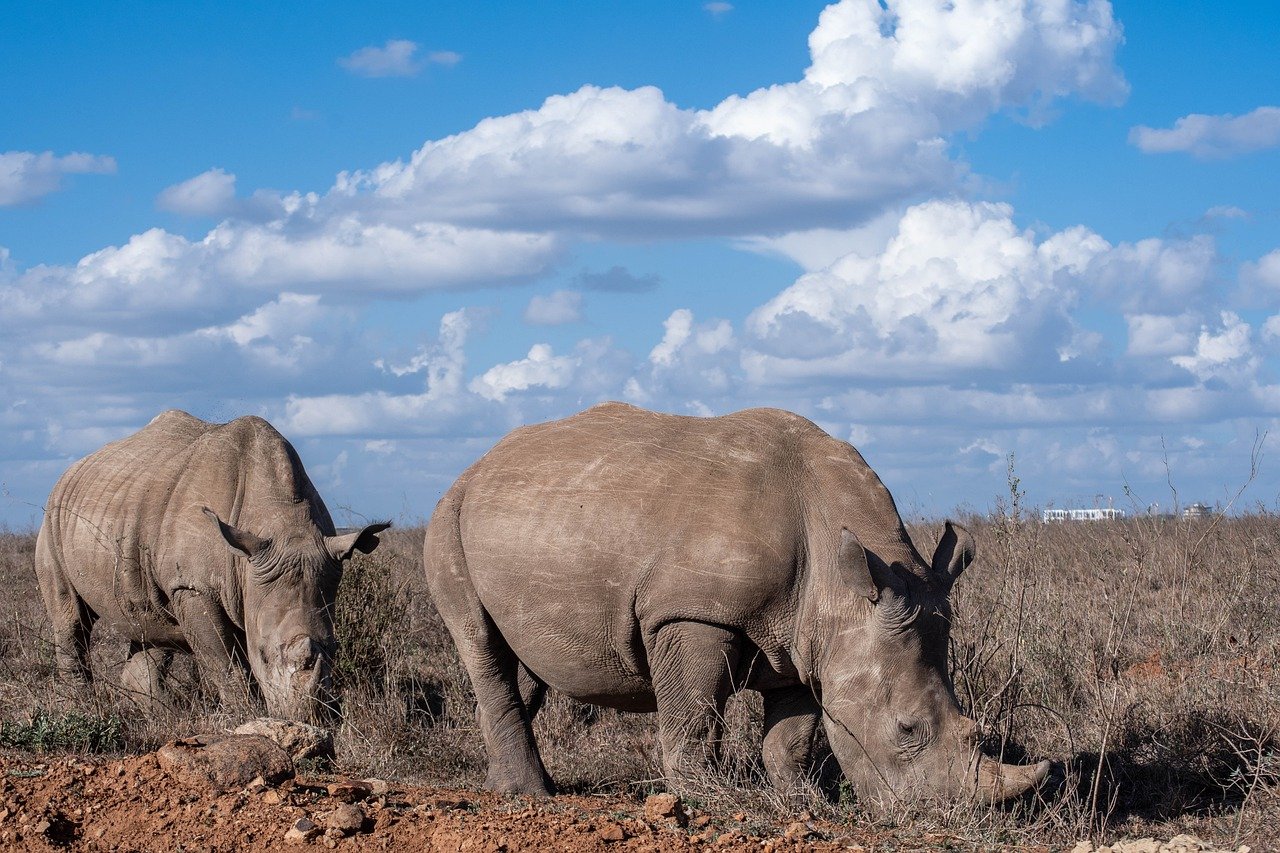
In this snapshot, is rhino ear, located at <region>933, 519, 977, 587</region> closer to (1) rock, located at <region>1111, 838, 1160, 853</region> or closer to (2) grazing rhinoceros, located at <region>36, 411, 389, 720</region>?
(1) rock, located at <region>1111, 838, 1160, 853</region>

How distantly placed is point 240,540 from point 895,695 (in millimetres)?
4839

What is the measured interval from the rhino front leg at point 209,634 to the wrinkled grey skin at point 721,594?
298cm

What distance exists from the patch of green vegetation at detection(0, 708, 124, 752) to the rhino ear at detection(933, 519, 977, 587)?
4525mm

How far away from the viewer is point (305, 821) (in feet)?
18.1

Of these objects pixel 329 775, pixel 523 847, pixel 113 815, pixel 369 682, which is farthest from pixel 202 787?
pixel 369 682

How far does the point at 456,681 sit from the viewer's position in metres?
9.56

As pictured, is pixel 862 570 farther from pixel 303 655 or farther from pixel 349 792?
pixel 303 655

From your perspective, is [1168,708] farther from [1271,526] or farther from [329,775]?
[1271,526]

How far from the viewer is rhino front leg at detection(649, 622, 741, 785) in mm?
6430

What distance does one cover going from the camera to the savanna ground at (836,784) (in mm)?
5816

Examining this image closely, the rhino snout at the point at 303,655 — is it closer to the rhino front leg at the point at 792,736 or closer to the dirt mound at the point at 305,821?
the dirt mound at the point at 305,821

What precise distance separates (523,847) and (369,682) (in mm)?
4457

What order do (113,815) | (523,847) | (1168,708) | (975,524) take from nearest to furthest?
(523,847) → (113,815) → (1168,708) → (975,524)

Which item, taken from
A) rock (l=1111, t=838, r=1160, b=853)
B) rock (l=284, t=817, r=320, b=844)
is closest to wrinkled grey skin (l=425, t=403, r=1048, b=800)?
rock (l=1111, t=838, r=1160, b=853)
